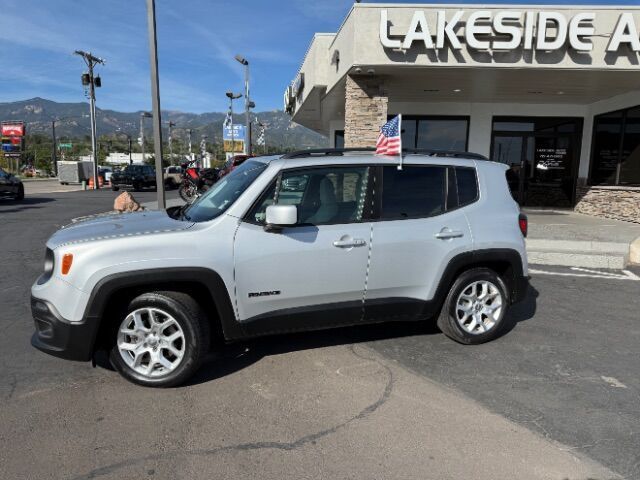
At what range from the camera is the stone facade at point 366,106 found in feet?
36.4

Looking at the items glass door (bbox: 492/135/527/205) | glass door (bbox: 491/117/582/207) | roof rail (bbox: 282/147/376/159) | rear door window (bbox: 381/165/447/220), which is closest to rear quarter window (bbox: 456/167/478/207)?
rear door window (bbox: 381/165/447/220)

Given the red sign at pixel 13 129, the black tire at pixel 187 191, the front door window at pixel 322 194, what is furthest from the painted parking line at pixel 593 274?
the red sign at pixel 13 129

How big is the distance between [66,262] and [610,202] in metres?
14.5

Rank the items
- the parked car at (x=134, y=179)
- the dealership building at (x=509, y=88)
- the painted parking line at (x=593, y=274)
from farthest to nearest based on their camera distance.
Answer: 1. the parked car at (x=134, y=179)
2. the dealership building at (x=509, y=88)
3. the painted parking line at (x=593, y=274)

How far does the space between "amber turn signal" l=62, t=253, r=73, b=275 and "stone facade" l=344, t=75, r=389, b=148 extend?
8.60 metres

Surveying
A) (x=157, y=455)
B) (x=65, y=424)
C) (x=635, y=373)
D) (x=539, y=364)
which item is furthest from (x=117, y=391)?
(x=635, y=373)

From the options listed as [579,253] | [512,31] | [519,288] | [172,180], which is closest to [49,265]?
[519,288]

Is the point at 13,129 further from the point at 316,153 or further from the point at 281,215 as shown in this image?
the point at 281,215

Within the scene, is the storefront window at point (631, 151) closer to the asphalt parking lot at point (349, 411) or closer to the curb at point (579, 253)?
the curb at point (579, 253)

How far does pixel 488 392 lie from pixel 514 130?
13.5m

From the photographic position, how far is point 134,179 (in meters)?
29.8

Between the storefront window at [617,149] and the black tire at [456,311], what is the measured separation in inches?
437

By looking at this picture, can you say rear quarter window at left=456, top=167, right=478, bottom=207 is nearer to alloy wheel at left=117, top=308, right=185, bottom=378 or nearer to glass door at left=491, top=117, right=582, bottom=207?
alloy wheel at left=117, top=308, right=185, bottom=378

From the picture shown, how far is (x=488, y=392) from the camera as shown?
11.5ft
